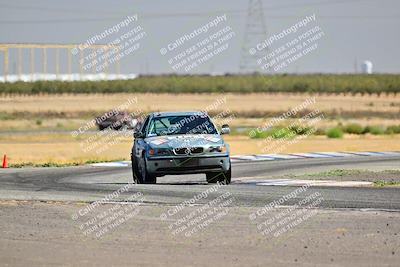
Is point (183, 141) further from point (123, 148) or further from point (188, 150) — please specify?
point (123, 148)

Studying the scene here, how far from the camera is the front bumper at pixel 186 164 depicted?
22.8 metres

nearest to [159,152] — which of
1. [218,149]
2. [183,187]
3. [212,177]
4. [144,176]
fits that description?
[144,176]

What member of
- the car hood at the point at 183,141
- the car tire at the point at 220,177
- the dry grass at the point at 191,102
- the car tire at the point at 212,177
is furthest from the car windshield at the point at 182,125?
the dry grass at the point at 191,102

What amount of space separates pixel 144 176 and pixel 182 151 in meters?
1.13

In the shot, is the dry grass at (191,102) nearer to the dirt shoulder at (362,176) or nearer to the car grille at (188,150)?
the dirt shoulder at (362,176)

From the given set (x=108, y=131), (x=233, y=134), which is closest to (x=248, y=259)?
(x=233, y=134)

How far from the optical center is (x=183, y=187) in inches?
879

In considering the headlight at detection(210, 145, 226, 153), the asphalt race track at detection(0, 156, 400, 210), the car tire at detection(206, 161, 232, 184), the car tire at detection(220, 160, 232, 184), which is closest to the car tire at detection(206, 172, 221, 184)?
the car tire at detection(206, 161, 232, 184)

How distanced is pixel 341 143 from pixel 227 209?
32383mm

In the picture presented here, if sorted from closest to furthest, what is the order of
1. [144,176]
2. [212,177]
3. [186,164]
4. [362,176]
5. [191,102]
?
[186,164] → [144,176] → [212,177] → [362,176] → [191,102]

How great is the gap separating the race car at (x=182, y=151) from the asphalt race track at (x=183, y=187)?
0.38m

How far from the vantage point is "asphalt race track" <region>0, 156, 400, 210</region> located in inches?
749

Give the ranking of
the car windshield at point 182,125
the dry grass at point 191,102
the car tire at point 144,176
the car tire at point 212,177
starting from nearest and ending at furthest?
the car tire at point 144,176 < the car windshield at point 182,125 < the car tire at point 212,177 < the dry grass at point 191,102

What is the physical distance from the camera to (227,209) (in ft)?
56.9
